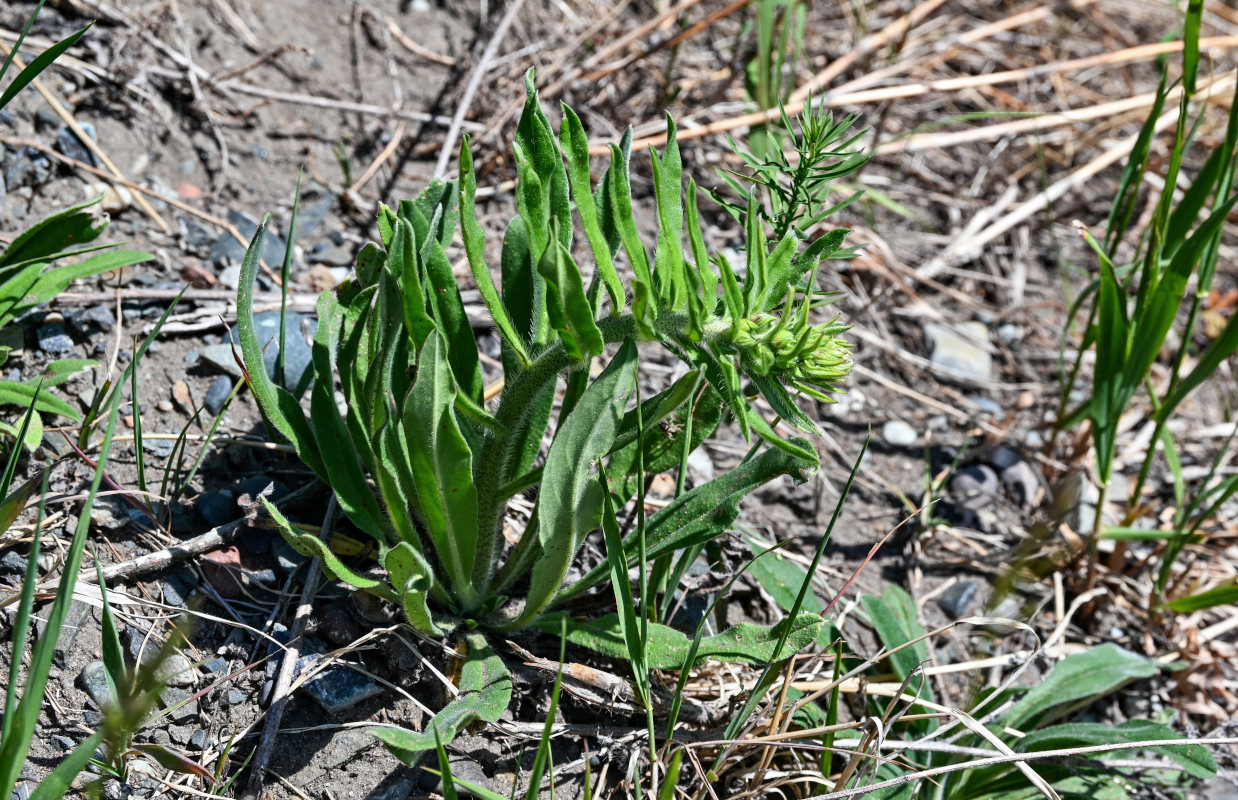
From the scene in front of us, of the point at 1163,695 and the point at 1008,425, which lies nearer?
the point at 1163,695

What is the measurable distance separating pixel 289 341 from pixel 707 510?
130 cm

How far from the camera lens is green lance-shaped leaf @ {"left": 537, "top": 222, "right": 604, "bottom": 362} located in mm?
1678

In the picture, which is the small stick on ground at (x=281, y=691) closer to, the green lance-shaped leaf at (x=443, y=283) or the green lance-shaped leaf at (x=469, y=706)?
the green lance-shaped leaf at (x=469, y=706)

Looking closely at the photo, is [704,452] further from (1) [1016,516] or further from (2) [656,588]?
(1) [1016,516]

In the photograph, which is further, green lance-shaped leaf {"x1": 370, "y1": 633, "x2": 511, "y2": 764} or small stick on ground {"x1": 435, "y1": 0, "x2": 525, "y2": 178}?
small stick on ground {"x1": 435, "y1": 0, "x2": 525, "y2": 178}

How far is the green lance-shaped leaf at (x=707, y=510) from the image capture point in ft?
7.04

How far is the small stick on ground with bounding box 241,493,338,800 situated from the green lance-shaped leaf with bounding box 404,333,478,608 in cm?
31

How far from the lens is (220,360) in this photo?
272cm

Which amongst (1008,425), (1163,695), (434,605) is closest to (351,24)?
(434,605)

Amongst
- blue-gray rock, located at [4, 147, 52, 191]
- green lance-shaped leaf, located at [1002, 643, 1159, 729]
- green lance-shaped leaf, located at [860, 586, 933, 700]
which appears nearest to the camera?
green lance-shaped leaf, located at [860, 586, 933, 700]

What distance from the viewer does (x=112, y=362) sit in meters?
2.61

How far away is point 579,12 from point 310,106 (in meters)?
1.40

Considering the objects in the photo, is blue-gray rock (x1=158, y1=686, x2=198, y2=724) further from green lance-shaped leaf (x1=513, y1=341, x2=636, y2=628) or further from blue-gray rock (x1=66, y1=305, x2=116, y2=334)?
blue-gray rock (x1=66, y1=305, x2=116, y2=334)

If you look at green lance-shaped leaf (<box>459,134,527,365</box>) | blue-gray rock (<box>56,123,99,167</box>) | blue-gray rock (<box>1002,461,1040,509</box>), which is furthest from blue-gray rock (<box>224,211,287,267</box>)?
blue-gray rock (<box>1002,461,1040,509</box>)
